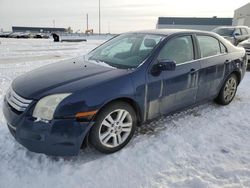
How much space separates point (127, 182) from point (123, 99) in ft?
3.18

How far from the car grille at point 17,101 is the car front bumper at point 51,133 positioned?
2.7 inches

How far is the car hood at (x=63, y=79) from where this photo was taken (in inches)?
105

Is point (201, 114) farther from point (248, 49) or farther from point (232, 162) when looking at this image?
point (248, 49)

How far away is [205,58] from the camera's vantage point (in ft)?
13.0

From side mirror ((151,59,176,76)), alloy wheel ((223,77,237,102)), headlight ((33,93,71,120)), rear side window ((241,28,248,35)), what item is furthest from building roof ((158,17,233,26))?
headlight ((33,93,71,120))

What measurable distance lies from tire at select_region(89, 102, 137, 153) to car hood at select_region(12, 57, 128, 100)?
1.26ft

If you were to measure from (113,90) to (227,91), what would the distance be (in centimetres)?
290

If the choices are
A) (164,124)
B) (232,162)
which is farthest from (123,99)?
(232,162)

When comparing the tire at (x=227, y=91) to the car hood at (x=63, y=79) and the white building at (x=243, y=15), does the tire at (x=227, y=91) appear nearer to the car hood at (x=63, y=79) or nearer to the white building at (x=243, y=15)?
the car hood at (x=63, y=79)

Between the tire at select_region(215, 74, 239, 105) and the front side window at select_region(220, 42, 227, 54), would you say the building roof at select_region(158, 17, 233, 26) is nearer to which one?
the tire at select_region(215, 74, 239, 105)

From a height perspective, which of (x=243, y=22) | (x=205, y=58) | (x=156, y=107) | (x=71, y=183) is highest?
(x=243, y=22)

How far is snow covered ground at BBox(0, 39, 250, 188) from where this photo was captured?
2.51 m

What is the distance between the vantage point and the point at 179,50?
3.63 m

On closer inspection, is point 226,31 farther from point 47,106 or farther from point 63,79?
point 47,106
